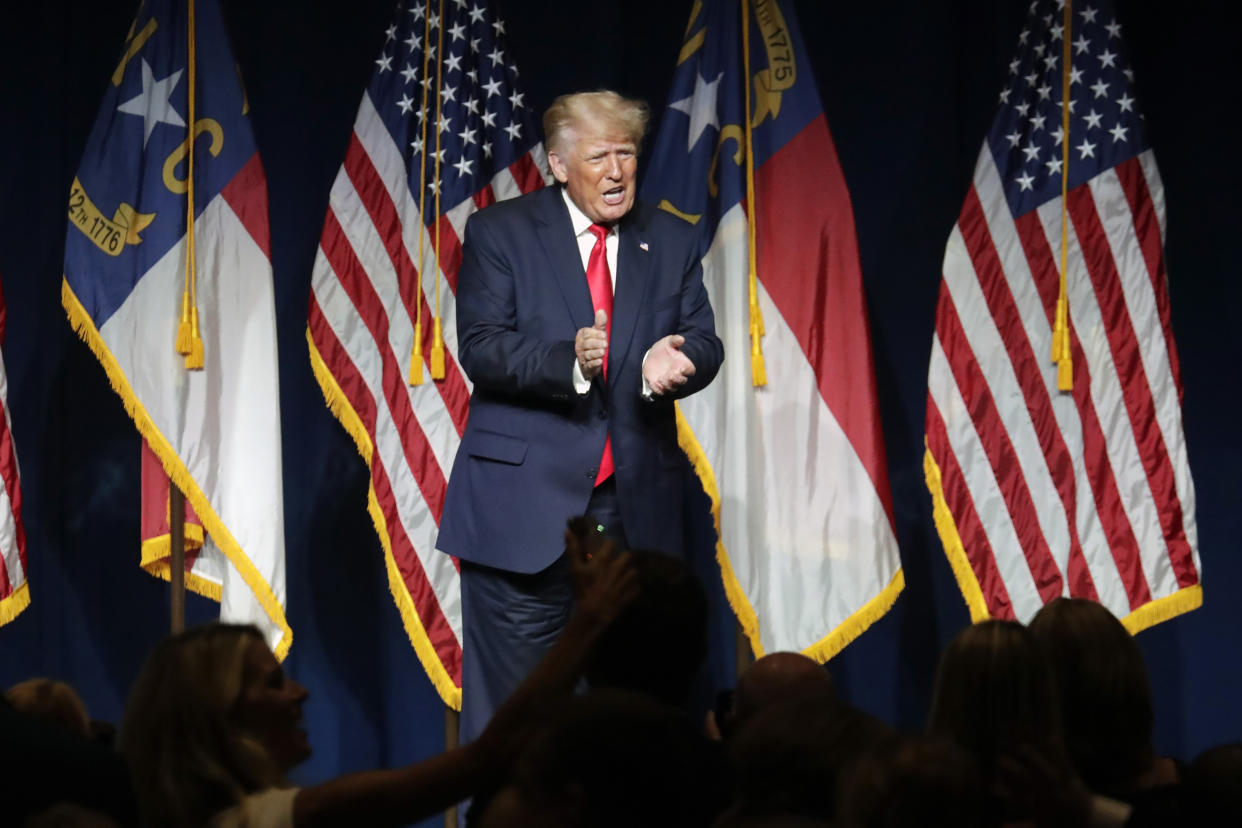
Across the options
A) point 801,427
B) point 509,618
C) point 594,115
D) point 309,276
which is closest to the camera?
point 509,618

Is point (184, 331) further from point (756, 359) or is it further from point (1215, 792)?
point (1215, 792)

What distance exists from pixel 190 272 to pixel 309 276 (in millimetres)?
724

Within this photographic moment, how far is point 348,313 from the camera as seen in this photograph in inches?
174

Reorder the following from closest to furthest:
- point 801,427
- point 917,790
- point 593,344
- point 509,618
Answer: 1. point 917,790
2. point 593,344
3. point 509,618
4. point 801,427

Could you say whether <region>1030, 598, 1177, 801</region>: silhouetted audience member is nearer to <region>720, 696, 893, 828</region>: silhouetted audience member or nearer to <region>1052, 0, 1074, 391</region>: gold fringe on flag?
<region>720, 696, 893, 828</region>: silhouetted audience member

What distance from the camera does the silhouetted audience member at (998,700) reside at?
191 centimetres

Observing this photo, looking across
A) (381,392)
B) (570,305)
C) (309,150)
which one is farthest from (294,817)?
(309,150)

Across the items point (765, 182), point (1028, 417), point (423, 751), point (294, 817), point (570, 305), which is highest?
point (765, 182)

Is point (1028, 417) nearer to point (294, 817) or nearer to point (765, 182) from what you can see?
point (765, 182)

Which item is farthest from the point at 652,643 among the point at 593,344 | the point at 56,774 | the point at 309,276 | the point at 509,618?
the point at 309,276

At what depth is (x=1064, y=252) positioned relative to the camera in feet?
14.2

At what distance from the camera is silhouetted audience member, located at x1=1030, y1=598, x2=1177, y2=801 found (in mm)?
2012

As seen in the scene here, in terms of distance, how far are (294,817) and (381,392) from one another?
108 inches

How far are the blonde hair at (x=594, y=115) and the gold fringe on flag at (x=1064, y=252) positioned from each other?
1.48 meters
